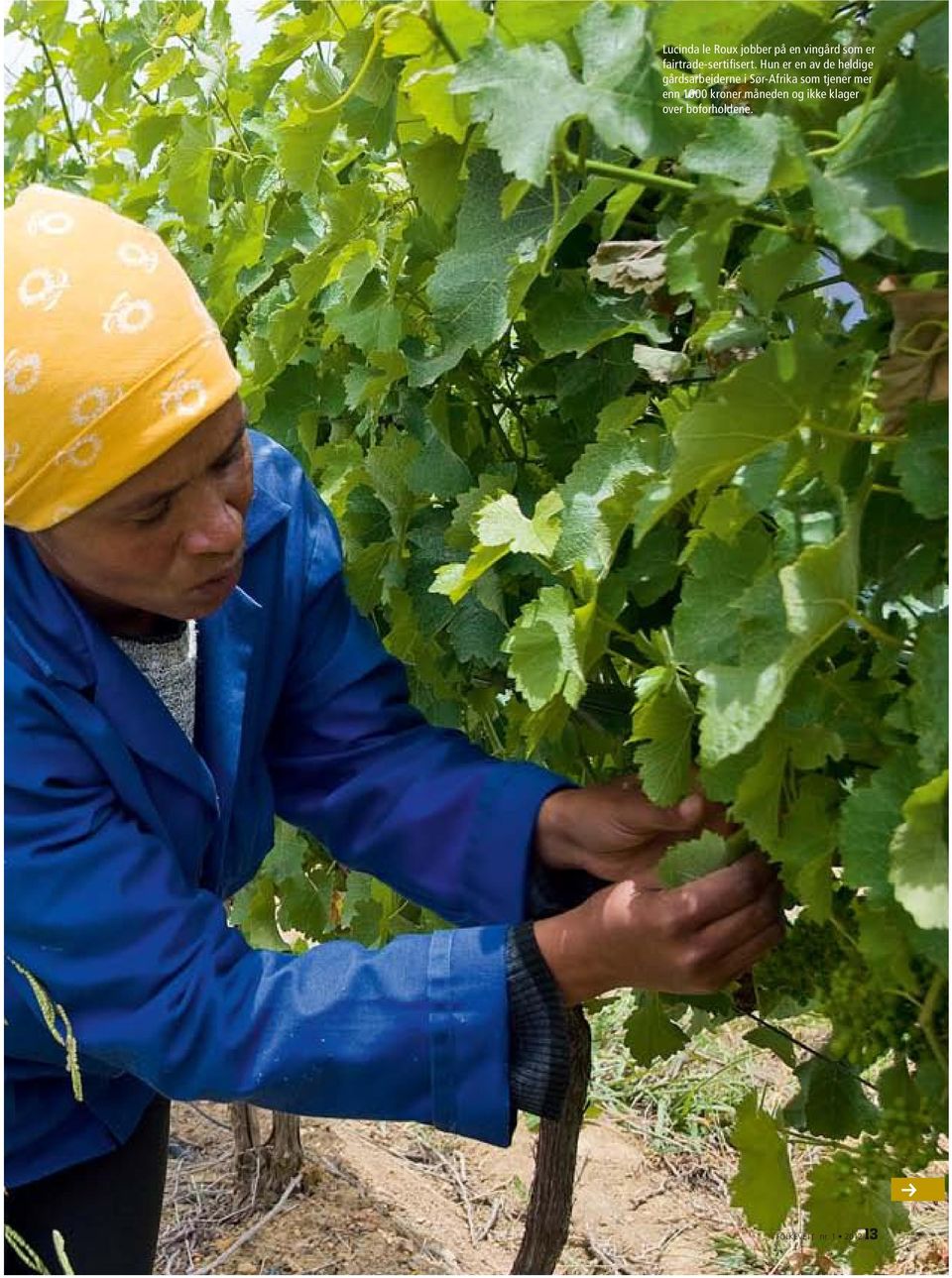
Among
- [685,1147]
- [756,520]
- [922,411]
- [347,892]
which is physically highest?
[922,411]

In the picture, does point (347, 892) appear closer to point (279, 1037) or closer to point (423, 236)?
point (279, 1037)

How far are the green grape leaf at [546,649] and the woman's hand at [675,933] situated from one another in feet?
0.63

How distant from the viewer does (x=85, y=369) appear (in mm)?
1430

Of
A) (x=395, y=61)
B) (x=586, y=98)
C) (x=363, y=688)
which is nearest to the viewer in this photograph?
(x=586, y=98)

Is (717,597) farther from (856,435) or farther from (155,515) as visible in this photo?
(155,515)

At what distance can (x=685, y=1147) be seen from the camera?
338 centimetres

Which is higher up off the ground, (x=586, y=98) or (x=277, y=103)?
(x=586, y=98)

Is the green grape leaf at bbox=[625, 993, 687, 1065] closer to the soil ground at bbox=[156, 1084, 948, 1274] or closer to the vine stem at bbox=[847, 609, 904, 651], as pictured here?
the vine stem at bbox=[847, 609, 904, 651]

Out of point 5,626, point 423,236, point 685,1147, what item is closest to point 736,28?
point 423,236

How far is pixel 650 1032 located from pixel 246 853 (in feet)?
1.70

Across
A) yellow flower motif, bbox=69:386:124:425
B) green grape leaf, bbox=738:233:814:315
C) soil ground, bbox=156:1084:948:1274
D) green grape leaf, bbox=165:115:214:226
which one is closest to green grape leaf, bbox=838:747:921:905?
green grape leaf, bbox=738:233:814:315

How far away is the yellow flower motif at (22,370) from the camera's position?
4.67ft

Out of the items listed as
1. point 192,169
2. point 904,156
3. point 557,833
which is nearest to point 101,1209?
point 557,833

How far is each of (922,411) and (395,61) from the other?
649 mm
